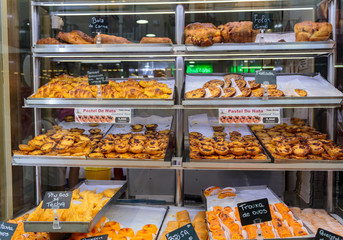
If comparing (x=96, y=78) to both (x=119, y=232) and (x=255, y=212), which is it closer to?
(x=119, y=232)

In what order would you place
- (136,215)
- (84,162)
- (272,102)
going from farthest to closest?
(136,215) < (84,162) < (272,102)

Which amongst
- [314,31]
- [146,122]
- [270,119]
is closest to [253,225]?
[270,119]

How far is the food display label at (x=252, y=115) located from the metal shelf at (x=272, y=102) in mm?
92

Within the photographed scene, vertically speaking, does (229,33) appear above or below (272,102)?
above

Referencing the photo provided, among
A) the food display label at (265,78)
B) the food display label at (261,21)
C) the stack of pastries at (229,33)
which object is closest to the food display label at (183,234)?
the food display label at (265,78)

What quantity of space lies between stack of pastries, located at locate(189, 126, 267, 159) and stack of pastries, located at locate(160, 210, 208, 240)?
1.91 ft

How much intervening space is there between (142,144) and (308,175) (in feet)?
5.69

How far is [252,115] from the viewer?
8.25 feet

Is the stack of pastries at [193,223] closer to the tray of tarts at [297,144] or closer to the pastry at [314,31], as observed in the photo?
the tray of tarts at [297,144]

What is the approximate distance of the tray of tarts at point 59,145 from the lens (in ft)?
8.43

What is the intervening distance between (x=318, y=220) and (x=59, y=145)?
242 cm

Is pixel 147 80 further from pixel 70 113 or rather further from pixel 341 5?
pixel 341 5

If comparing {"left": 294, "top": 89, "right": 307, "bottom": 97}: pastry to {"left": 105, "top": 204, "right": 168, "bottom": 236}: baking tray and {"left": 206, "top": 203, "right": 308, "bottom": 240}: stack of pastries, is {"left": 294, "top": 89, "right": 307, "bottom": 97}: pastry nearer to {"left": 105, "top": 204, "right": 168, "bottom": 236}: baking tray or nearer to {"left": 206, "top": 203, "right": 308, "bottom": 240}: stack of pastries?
{"left": 206, "top": 203, "right": 308, "bottom": 240}: stack of pastries

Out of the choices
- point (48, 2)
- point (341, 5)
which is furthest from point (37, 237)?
point (341, 5)
